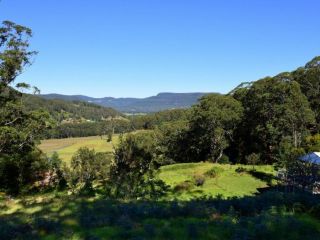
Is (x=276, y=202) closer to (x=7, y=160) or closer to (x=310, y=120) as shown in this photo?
(x=7, y=160)

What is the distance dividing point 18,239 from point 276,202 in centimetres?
881

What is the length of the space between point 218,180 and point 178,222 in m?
27.2

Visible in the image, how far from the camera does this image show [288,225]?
10516 millimetres

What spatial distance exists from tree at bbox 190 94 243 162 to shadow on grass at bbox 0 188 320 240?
45.7 metres

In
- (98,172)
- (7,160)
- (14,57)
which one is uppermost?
(14,57)

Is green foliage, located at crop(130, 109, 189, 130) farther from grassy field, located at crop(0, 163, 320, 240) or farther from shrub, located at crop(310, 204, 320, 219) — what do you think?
shrub, located at crop(310, 204, 320, 219)

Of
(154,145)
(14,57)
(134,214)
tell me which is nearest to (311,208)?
(134,214)

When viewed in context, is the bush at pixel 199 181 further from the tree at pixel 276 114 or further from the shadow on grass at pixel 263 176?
the tree at pixel 276 114

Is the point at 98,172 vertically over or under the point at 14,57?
under

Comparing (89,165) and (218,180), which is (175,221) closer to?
(218,180)

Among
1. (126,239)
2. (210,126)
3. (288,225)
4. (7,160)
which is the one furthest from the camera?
(210,126)

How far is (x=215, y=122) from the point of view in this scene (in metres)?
60.8

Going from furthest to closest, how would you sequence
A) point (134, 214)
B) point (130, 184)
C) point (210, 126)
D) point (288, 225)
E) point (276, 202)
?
point (210, 126)
point (130, 184)
point (276, 202)
point (134, 214)
point (288, 225)

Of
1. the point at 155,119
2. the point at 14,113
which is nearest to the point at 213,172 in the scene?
the point at 14,113
